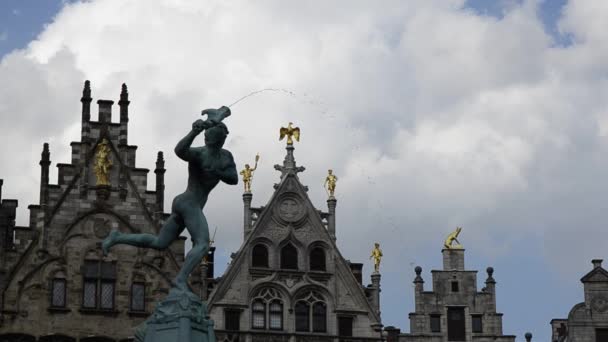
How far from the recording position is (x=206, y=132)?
2106cm

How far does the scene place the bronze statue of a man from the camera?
A: 823 inches

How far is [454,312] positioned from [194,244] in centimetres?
2633

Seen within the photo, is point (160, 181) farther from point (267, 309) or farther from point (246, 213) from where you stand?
point (267, 309)

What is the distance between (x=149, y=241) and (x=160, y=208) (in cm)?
2238

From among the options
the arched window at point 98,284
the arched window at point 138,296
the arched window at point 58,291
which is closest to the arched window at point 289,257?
the arched window at point 138,296

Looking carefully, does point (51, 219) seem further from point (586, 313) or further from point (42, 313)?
point (586, 313)

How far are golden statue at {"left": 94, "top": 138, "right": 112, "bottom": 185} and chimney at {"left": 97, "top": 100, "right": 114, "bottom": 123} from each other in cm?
81

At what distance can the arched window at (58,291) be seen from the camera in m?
42.1

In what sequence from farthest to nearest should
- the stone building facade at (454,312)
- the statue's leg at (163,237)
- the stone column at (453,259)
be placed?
the stone column at (453,259)
the stone building facade at (454,312)
the statue's leg at (163,237)

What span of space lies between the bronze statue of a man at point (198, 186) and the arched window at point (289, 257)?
2322cm

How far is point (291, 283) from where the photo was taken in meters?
44.3

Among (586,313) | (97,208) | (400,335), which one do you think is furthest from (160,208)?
(586,313)

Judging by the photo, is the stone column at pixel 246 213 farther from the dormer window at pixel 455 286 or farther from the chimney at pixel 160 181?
the dormer window at pixel 455 286

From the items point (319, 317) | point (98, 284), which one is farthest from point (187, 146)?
point (319, 317)
